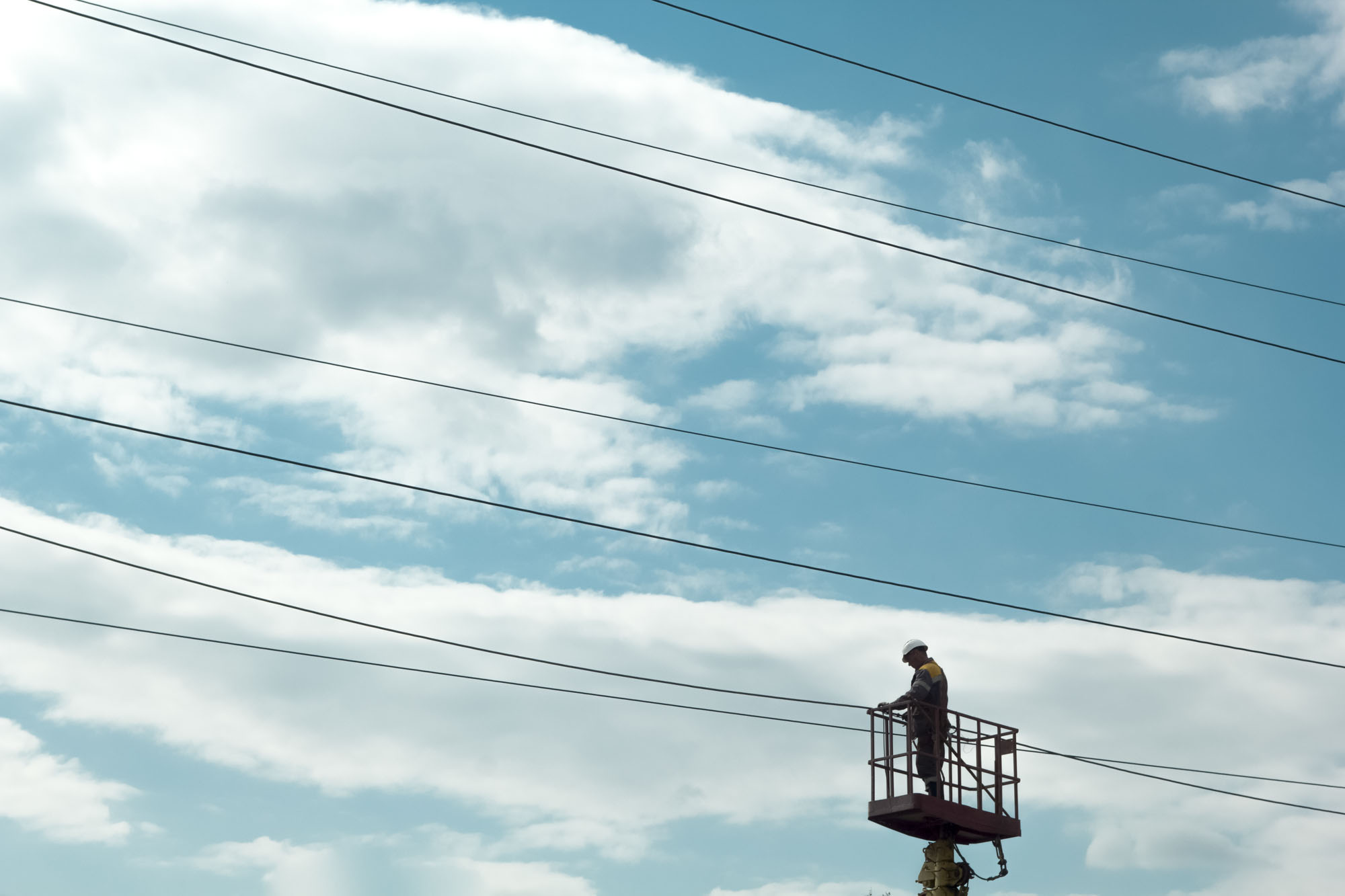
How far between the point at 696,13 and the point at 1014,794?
14606 millimetres

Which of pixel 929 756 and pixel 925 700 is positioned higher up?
pixel 925 700

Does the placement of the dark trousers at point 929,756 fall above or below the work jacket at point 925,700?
below

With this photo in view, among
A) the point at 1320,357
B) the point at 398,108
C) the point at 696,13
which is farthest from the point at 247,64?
the point at 1320,357

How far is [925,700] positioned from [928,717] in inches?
11.2

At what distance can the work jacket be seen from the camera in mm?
24234

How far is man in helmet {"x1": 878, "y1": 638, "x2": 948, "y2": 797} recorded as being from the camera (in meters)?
24.2

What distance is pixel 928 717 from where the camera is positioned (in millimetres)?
24312

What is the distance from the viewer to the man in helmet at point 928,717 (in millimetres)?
24234

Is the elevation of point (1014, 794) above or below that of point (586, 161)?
below

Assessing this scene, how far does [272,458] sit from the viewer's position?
1903 centimetres

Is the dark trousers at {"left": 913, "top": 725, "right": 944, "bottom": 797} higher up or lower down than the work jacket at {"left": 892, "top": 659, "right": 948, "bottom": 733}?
lower down

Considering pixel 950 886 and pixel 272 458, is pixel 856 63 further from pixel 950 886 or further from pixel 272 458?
pixel 950 886

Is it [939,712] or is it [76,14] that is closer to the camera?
[76,14]

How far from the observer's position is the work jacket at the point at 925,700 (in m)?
24.2
